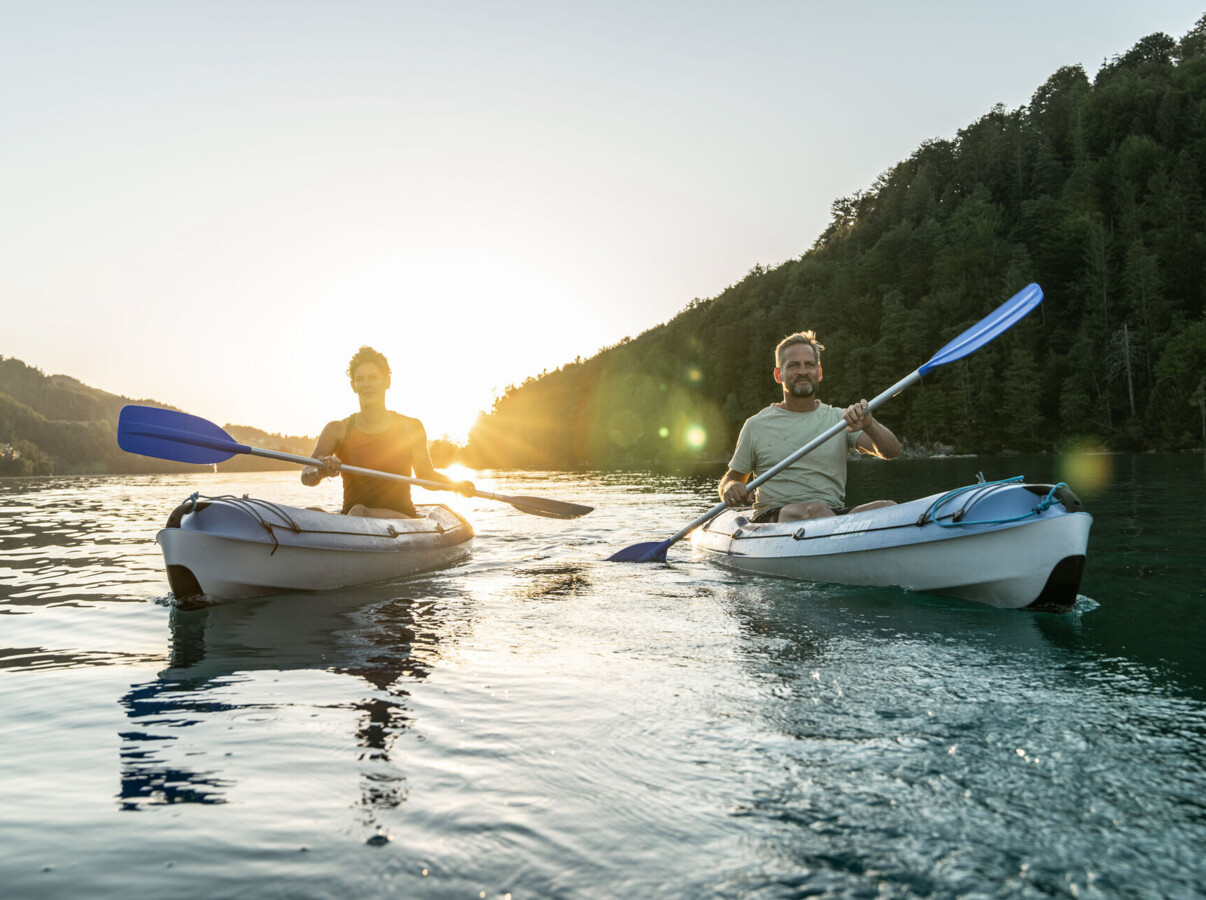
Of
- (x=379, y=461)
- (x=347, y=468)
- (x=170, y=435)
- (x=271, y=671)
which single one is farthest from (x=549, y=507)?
(x=271, y=671)

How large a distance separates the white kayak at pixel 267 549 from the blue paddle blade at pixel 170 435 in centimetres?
111

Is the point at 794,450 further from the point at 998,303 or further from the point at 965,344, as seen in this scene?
the point at 998,303

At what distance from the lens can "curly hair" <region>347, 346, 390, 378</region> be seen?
7383mm

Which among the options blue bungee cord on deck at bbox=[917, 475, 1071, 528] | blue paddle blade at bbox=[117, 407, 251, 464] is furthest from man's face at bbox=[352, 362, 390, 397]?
blue bungee cord on deck at bbox=[917, 475, 1071, 528]

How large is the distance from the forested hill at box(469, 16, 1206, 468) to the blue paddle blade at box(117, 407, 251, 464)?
2101 inches

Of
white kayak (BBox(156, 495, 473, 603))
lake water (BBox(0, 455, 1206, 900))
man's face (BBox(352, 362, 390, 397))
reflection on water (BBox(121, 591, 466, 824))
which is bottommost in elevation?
reflection on water (BBox(121, 591, 466, 824))

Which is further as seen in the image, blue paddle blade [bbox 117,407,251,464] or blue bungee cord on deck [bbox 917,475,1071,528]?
blue paddle blade [bbox 117,407,251,464]

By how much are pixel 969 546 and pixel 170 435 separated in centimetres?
657

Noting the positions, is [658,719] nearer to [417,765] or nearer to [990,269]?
[417,765]

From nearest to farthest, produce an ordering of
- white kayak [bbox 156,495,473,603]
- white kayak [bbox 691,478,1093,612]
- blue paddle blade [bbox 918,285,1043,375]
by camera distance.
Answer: white kayak [bbox 691,478,1093,612]
white kayak [bbox 156,495,473,603]
blue paddle blade [bbox 918,285,1043,375]

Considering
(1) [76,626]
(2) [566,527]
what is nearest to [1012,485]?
(1) [76,626]

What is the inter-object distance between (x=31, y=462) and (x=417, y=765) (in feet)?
386

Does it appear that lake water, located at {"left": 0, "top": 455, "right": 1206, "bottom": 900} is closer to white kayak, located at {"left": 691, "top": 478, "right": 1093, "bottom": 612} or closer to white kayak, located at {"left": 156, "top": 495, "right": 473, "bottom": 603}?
white kayak, located at {"left": 691, "top": 478, "right": 1093, "bottom": 612}

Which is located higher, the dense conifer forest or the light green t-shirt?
the dense conifer forest
